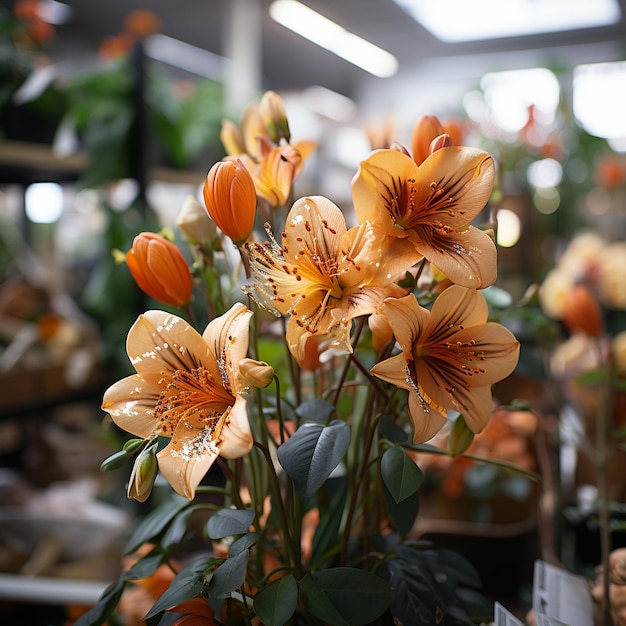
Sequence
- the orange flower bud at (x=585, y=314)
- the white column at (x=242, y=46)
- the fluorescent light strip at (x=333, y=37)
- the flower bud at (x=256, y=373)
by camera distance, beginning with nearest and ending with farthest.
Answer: the flower bud at (x=256, y=373), the orange flower bud at (x=585, y=314), the white column at (x=242, y=46), the fluorescent light strip at (x=333, y=37)

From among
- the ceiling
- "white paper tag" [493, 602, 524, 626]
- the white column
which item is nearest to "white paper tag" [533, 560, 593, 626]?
"white paper tag" [493, 602, 524, 626]

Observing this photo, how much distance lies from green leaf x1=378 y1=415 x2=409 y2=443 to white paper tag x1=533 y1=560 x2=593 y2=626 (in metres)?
0.18

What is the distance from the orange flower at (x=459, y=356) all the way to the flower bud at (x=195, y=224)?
0.19 m

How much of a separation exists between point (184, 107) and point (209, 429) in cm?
168

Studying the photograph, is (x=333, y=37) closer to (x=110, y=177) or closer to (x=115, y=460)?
(x=110, y=177)

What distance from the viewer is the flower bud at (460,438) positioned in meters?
0.53

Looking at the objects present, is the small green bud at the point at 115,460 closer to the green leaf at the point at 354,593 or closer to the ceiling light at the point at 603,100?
the green leaf at the point at 354,593

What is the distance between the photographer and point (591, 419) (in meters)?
1.25

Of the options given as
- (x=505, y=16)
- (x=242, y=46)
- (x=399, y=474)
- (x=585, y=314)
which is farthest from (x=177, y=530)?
(x=505, y=16)

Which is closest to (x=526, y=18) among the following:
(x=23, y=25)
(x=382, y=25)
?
(x=382, y=25)

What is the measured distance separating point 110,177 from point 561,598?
4.71 feet

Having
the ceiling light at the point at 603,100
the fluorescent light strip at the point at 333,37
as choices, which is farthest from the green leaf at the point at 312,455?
the ceiling light at the point at 603,100

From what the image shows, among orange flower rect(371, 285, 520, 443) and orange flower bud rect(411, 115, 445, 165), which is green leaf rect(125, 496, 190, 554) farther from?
orange flower bud rect(411, 115, 445, 165)

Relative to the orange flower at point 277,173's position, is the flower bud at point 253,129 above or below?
above
